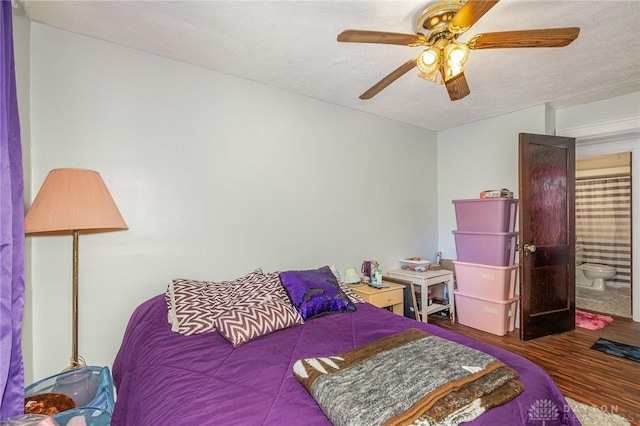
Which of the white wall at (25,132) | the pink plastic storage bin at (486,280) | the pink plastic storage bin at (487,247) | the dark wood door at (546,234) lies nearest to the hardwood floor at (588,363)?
the dark wood door at (546,234)

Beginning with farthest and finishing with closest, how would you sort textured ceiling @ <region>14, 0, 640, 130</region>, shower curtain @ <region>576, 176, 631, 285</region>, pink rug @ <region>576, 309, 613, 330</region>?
1. shower curtain @ <region>576, 176, 631, 285</region>
2. pink rug @ <region>576, 309, 613, 330</region>
3. textured ceiling @ <region>14, 0, 640, 130</region>

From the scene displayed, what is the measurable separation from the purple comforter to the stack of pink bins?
189 cm

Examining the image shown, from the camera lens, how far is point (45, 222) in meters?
1.44

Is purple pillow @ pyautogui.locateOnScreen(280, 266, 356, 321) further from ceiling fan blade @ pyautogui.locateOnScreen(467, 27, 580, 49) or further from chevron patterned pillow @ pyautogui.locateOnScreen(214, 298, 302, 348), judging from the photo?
ceiling fan blade @ pyautogui.locateOnScreen(467, 27, 580, 49)

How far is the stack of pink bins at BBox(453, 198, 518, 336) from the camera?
3146 millimetres

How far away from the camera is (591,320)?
3547mm

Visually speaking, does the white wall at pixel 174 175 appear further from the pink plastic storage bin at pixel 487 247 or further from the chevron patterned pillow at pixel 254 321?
the pink plastic storage bin at pixel 487 247

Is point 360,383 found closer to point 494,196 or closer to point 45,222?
point 45,222

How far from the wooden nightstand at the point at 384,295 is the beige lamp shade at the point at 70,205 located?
81.3 inches

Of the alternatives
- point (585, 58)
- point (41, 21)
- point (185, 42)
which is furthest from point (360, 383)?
point (585, 58)

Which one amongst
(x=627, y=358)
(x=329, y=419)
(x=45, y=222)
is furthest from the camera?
(x=627, y=358)

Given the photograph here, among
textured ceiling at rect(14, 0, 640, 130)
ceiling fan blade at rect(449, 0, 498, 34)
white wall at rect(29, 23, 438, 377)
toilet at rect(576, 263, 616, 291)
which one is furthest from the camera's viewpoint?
toilet at rect(576, 263, 616, 291)

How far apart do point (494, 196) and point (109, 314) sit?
12.5 feet

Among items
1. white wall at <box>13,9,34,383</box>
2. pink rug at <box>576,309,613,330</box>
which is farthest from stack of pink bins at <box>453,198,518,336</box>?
white wall at <box>13,9,34,383</box>
